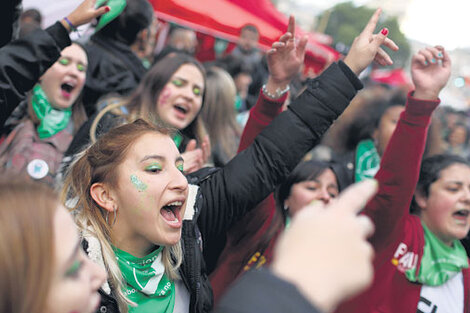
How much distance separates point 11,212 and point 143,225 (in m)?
0.82

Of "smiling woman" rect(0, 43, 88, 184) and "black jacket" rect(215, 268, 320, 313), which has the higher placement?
"black jacket" rect(215, 268, 320, 313)

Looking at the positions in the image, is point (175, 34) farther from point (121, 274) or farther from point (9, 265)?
point (9, 265)

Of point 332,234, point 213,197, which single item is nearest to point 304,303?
point 332,234

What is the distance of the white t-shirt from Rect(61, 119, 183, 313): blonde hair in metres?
1.34

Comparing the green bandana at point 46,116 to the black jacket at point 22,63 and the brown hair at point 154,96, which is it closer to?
the brown hair at point 154,96

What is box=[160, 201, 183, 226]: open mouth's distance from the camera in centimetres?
178

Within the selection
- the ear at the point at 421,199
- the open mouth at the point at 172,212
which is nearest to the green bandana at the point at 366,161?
the ear at the point at 421,199

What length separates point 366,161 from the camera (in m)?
3.56

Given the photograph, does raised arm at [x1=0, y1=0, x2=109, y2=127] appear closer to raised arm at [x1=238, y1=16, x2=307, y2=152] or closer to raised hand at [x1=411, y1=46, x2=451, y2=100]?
raised arm at [x1=238, y1=16, x2=307, y2=152]

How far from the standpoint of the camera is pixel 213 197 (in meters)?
2.00

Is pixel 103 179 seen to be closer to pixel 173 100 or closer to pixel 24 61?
pixel 24 61

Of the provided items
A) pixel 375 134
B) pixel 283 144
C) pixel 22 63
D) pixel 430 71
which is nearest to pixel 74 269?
pixel 283 144

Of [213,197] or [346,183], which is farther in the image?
[346,183]

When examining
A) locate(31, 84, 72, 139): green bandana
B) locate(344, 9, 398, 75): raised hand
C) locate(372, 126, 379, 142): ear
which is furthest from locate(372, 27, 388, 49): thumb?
locate(31, 84, 72, 139): green bandana
